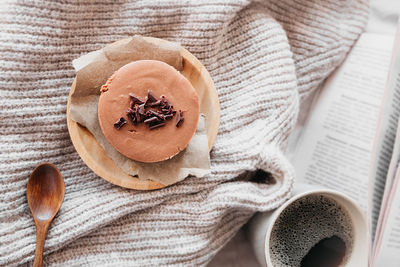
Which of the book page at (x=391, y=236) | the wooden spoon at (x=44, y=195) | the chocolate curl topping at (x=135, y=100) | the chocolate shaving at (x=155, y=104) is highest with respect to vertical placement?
the chocolate curl topping at (x=135, y=100)

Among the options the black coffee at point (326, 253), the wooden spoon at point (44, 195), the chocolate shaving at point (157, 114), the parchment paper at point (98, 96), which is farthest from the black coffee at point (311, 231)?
the wooden spoon at point (44, 195)

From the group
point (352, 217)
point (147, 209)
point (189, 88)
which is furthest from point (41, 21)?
point (352, 217)

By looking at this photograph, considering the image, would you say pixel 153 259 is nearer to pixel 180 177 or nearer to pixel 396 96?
pixel 180 177

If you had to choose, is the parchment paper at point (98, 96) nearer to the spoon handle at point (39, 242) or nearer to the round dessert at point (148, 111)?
the round dessert at point (148, 111)

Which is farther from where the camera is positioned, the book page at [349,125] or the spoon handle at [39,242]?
the book page at [349,125]

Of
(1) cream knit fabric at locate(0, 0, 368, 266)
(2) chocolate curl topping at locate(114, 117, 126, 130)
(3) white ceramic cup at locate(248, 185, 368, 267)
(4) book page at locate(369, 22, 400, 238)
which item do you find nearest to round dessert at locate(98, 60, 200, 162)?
(2) chocolate curl topping at locate(114, 117, 126, 130)

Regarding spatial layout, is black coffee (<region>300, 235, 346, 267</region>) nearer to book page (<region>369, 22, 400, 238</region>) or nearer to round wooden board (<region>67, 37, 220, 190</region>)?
book page (<region>369, 22, 400, 238</region>)
